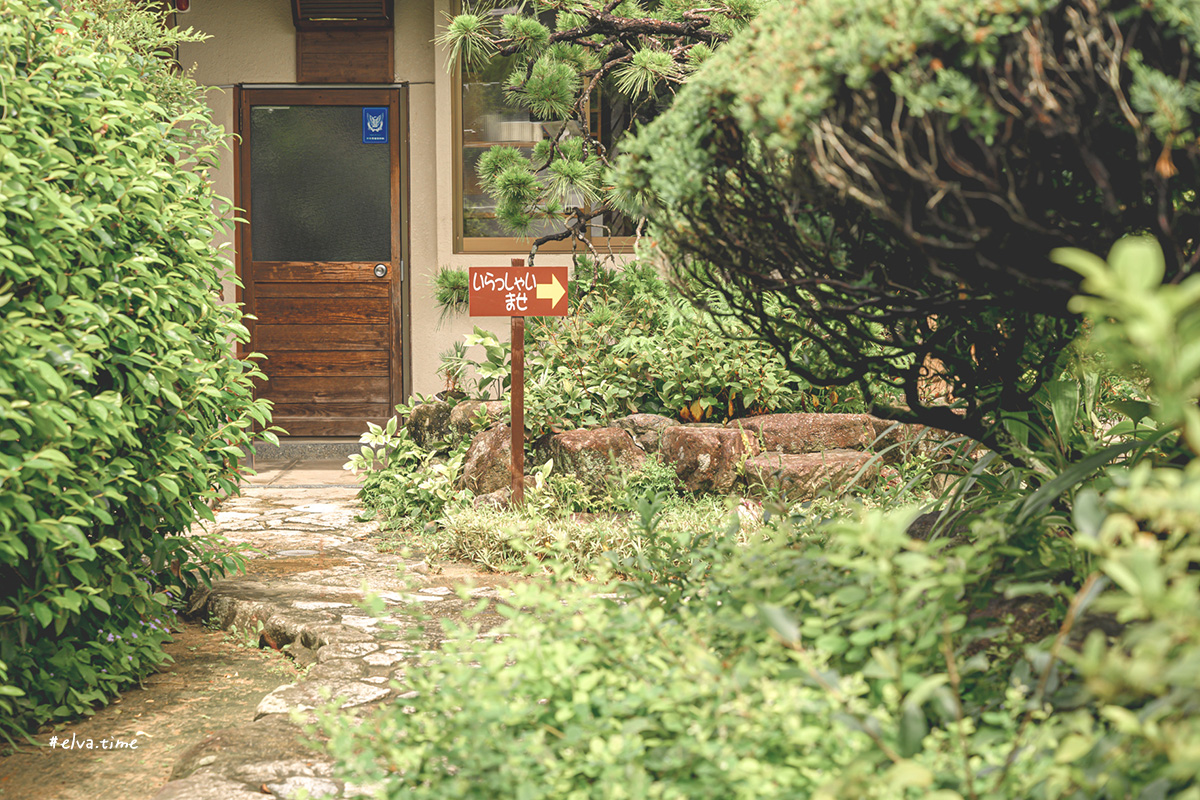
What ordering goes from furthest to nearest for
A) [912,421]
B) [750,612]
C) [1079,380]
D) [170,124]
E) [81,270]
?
[170,124], [1079,380], [81,270], [912,421], [750,612]

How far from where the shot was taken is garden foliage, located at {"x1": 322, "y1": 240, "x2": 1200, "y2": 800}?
1.00m

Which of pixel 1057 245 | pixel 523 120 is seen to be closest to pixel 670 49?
pixel 523 120

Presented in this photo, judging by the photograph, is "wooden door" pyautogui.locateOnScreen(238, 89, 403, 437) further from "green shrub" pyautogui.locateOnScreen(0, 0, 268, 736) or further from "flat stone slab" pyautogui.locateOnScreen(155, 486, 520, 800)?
"green shrub" pyautogui.locateOnScreen(0, 0, 268, 736)

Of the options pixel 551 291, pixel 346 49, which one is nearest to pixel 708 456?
pixel 551 291

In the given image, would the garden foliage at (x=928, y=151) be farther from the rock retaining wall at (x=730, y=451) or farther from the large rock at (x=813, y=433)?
the large rock at (x=813, y=433)

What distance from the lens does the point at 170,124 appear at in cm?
301

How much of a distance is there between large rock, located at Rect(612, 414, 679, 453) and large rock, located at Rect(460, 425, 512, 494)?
654 millimetres

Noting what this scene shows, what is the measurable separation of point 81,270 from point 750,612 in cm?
200

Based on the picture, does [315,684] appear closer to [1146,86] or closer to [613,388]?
[1146,86]

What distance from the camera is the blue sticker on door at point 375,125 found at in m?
7.55

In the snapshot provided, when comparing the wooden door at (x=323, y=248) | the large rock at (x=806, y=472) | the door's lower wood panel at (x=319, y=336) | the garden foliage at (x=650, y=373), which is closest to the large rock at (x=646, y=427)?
the garden foliage at (x=650, y=373)

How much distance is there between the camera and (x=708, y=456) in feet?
15.7

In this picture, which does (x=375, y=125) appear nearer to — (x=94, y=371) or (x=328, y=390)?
(x=328, y=390)

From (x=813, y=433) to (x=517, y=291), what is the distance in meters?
1.74
